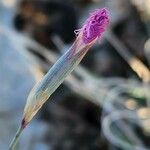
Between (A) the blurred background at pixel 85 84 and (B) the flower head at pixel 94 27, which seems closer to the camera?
(B) the flower head at pixel 94 27

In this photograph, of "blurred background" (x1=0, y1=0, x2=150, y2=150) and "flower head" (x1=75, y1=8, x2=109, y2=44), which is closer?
"flower head" (x1=75, y1=8, x2=109, y2=44)

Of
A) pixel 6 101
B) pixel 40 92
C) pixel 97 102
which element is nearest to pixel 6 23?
pixel 6 101

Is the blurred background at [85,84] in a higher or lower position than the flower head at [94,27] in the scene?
higher

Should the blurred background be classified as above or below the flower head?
above

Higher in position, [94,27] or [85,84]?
[85,84]
